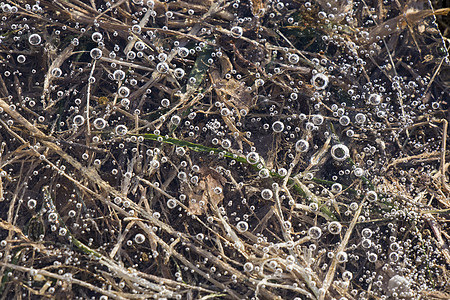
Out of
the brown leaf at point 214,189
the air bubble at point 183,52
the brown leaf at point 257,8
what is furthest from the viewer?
the brown leaf at point 257,8

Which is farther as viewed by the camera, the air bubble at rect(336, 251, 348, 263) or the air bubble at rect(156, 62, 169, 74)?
the air bubble at rect(156, 62, 169, 74)

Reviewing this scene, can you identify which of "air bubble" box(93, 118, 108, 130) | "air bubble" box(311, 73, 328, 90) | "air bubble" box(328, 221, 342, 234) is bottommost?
"air bubble" box(328, 221, 342, 234)

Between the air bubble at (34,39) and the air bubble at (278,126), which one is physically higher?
the air bubble at (34,39)

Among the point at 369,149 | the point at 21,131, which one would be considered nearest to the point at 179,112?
the point at 21,131

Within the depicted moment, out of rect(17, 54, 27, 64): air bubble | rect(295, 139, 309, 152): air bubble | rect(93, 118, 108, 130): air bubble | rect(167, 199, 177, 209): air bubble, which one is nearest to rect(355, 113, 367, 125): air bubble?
rect(295, 139, 309, 152): air bubble

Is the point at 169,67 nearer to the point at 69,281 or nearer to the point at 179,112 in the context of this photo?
the point at 179,112

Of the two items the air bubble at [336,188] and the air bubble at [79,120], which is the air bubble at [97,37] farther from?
the air bubble at [336,188]

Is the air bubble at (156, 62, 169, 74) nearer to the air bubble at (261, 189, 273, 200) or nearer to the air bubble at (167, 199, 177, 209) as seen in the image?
the air bubble at (167, 199, 177, 209)

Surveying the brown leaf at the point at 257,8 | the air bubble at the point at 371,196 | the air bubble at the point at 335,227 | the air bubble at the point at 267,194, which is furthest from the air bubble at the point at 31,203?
the air bubble at the point at 371,196

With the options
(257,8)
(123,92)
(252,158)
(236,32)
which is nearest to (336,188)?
(252,158)

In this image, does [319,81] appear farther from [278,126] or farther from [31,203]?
[31,203]

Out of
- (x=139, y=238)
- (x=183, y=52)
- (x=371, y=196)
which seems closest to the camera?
(x=139, y=238)
